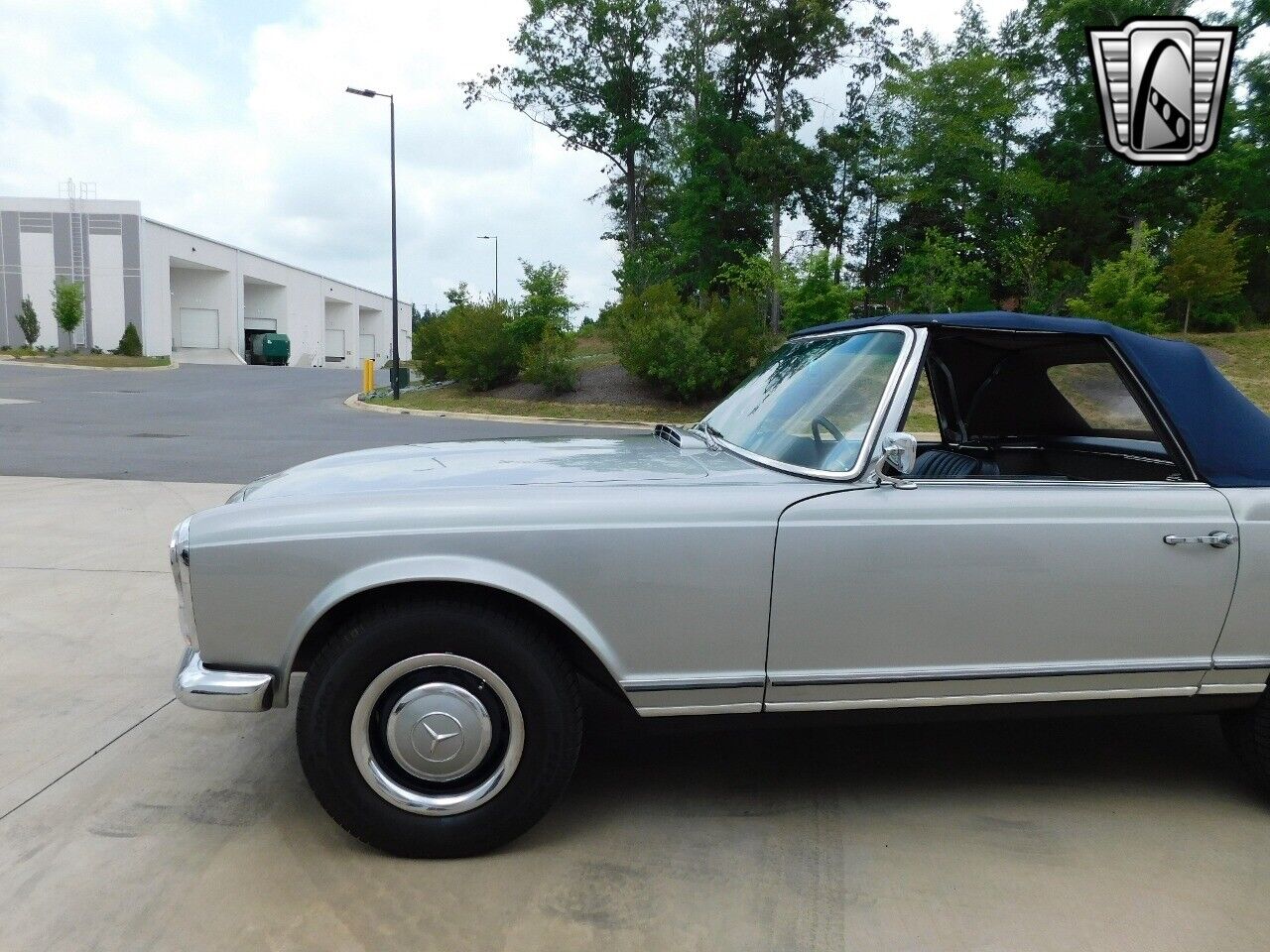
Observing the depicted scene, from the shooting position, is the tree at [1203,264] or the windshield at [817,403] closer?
the windshield at [817,403]

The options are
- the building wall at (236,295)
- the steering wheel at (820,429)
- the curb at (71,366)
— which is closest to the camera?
the steering wheel at (820,429)

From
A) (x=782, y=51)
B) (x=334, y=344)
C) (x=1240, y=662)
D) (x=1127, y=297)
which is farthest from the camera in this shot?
(x=334, y=344)

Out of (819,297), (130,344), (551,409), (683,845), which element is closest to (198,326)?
(130,344)

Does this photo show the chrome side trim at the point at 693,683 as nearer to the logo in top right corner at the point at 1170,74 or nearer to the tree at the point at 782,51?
the logo in top right corner at the point at 1170,74

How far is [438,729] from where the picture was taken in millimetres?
2549

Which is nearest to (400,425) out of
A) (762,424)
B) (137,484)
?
(137,484)

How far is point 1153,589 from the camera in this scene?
2.75 metres

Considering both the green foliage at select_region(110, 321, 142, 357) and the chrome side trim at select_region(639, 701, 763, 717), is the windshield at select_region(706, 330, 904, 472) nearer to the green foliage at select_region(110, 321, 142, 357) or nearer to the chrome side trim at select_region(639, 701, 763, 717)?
the chrome side trim at select_region(639, 701, 763, 717)

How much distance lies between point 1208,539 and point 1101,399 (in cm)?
90

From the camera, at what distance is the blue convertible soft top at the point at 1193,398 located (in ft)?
9.51

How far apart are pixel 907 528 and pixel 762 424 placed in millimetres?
779

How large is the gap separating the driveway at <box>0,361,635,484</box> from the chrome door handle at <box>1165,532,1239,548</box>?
8299mm

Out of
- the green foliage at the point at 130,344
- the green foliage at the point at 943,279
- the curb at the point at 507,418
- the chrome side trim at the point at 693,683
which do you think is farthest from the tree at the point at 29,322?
the chrome side trim at the point at 693,683

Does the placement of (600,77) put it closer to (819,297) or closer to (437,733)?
(819,297)
